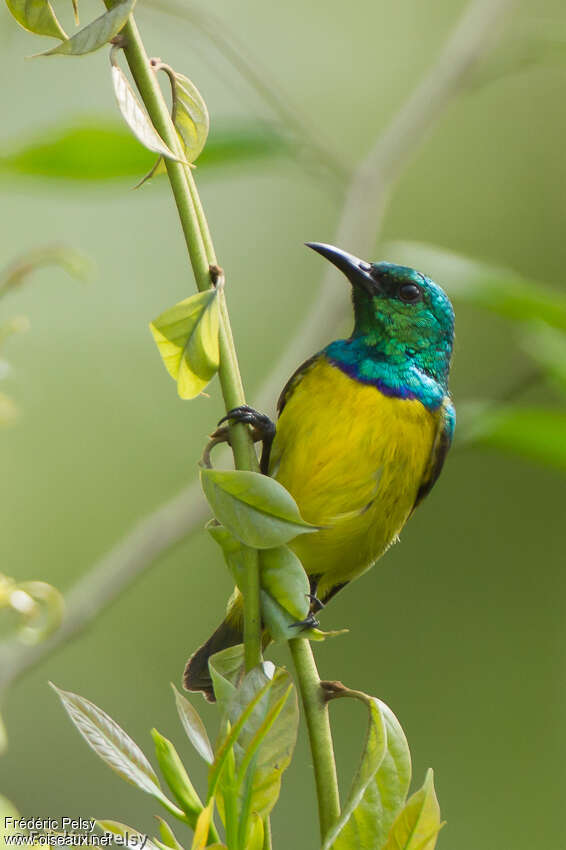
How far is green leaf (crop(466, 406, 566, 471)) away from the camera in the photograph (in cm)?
145

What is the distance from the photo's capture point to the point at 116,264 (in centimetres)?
766

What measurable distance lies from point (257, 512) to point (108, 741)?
0.18 m

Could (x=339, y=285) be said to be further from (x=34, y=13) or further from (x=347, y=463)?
(x=34, y=13)

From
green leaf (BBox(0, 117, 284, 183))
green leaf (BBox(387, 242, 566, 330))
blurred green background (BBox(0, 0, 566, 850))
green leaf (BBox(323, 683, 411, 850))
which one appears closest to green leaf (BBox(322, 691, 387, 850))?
green leaf (BBox(323, 683, 411, 850))

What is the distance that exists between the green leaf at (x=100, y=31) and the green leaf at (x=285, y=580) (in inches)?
13.3

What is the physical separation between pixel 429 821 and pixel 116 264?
716 centimetres

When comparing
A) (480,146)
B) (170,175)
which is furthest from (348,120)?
(170,175)

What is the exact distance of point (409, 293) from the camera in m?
2.15

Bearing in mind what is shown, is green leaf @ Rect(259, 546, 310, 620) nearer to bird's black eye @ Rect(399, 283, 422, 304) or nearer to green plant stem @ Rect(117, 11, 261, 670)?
green plant stem @ Rect(117, 11, 261, 670)

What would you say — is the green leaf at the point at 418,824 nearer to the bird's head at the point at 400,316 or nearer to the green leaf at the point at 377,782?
the green leaf at the point at 377,782

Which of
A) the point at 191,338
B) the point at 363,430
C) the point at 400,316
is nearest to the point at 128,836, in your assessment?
the point at 191,338

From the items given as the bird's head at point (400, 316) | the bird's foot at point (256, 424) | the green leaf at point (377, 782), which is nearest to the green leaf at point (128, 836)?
the green leaf at point (377, 782)

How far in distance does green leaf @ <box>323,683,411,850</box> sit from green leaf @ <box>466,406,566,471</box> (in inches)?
28.0

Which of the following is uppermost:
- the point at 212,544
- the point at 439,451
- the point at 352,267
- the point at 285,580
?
the point at 352,267
